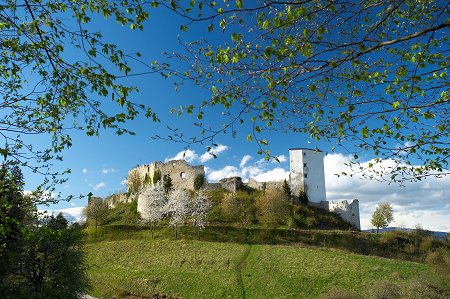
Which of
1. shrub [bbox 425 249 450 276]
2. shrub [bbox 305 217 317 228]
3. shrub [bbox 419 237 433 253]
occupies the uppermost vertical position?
shrub [bbox 305 217 317 228]

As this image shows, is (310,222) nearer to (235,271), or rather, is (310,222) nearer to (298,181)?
(298,181)

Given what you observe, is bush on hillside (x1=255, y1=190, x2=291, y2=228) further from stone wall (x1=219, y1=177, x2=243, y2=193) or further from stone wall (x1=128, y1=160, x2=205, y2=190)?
stone wall (x1=128, y1=160, x2=205, y2=190)

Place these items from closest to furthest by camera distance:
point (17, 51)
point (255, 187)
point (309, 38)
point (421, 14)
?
point (309, 38) → point (17, 51) → point (421, 14) → point (255, 187)

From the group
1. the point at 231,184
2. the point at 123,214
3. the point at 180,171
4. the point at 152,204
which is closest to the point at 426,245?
the point at 231,184

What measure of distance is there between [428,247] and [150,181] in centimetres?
5559

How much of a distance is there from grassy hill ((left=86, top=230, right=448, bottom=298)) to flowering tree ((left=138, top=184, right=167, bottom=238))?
39.5 ft

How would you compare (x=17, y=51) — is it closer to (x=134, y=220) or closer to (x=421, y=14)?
(x=421, y=14)

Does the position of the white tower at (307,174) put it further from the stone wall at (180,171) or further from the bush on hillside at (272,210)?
the stone wall at (180,171)

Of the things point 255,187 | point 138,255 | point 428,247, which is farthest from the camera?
point 255,187

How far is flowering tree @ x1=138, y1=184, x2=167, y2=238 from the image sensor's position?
6383 cm

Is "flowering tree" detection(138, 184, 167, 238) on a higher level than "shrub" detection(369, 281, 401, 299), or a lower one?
higher

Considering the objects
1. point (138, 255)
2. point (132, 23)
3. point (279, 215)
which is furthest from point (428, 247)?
point (132, 23)

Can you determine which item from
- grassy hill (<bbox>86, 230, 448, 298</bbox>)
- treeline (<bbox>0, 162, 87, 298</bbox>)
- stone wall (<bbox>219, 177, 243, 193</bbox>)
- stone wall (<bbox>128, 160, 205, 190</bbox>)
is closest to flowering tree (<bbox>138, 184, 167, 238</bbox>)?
stone wall (<bbox>128, 160, 205, 190</bbox>)

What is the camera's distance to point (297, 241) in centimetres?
5444
